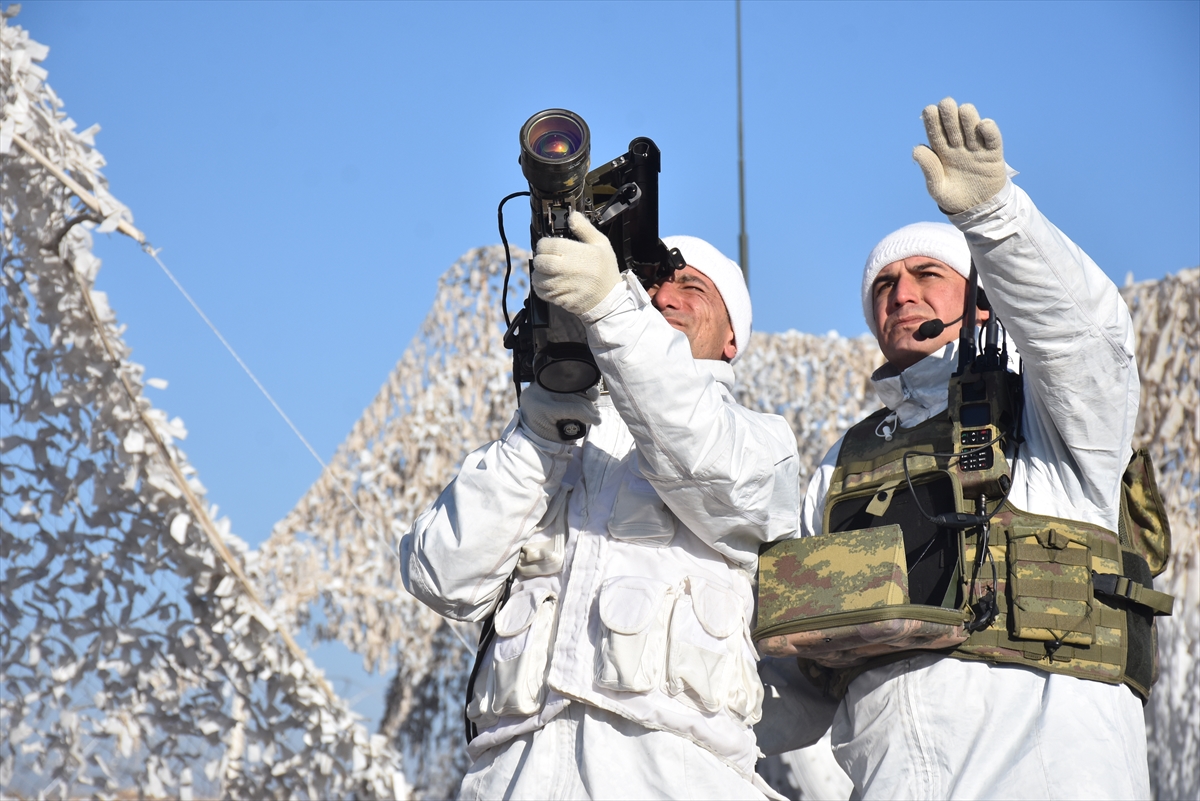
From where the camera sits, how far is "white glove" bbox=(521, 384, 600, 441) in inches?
96.1

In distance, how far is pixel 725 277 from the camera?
310cm

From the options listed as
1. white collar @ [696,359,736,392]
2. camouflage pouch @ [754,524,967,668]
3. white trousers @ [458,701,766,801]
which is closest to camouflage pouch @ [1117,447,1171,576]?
camouflage pouch @ [754,524,967,668]

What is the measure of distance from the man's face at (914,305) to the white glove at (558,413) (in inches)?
36.5

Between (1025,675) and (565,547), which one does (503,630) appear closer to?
(565,547)

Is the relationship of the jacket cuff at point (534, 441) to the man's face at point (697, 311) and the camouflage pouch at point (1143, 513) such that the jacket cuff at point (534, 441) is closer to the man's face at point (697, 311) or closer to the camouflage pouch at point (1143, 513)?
the man's face at point (697, 311)

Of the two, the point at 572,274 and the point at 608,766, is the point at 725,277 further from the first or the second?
the point at 608,766

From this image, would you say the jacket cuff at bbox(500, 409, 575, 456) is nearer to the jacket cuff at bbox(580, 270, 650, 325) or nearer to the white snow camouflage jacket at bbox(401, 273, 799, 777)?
the white snow camouflage jacket at bbox(401, 273, 799, 777)

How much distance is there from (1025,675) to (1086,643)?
0.44ft

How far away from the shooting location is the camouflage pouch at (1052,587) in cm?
263

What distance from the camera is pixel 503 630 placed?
8.13 feet

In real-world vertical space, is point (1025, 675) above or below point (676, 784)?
above

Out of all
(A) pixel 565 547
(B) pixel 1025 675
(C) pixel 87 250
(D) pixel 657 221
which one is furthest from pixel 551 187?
(C) pixel 87 250

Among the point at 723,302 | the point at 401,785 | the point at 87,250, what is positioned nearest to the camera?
the point at 723,302

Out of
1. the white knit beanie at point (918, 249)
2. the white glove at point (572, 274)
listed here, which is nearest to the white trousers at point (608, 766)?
the white glove at point (572, 274)
